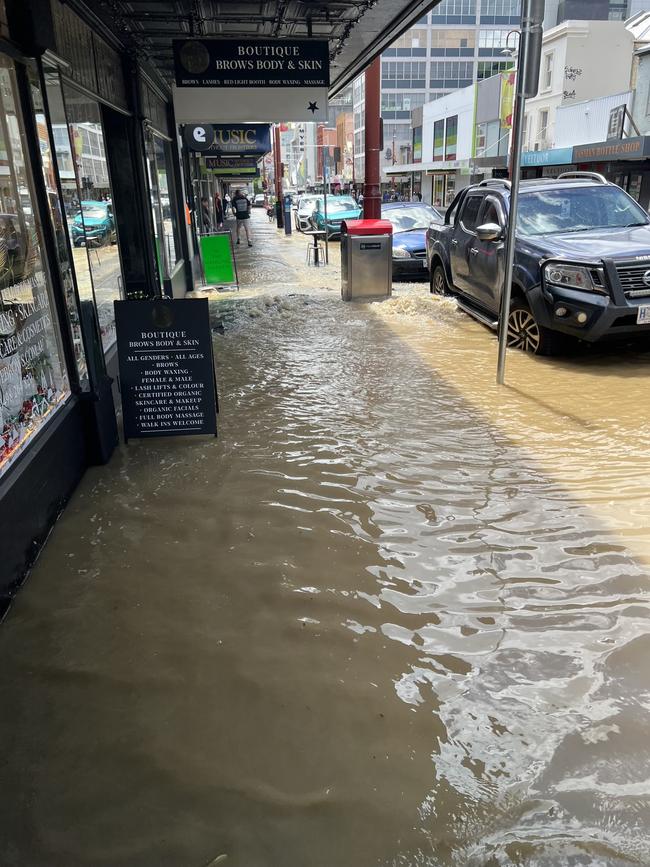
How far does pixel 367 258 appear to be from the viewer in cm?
1173

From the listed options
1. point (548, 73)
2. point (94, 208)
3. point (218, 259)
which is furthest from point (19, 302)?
point (548, 73)

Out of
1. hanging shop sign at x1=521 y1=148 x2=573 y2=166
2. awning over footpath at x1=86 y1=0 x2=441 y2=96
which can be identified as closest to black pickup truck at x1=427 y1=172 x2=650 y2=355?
awning over footpath at x1=86 y1=0 x2=441 y2=96

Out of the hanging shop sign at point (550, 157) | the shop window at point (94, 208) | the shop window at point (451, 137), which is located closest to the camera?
the shop window at point (94, 208)

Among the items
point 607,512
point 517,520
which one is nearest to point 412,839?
point 517,520

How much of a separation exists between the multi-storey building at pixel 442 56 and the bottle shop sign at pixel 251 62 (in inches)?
3192

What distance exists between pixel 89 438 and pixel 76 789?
3.03 metres

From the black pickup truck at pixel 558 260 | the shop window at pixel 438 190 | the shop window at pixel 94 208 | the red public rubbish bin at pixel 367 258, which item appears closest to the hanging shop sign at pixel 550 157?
the red public rubbish bin at pixel 367 258

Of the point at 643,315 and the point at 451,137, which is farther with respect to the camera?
the point at 451,137

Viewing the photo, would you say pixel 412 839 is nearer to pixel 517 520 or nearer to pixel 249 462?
pixel 517 520

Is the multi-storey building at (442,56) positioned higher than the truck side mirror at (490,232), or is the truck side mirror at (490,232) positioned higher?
the multi-storey building at (442,56)

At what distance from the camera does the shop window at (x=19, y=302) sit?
148 inches

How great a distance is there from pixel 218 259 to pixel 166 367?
8795 mm

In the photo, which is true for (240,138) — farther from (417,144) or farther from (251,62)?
→ (417,144)

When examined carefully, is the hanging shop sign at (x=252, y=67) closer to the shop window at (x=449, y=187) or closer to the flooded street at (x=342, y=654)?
the flooded street at (x=342, y=654)
